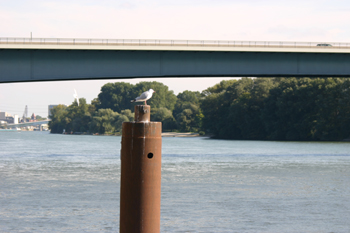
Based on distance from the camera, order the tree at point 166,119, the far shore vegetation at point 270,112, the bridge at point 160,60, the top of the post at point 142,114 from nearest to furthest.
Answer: the top of the post at point 142,114 < the bridge at point 160,60 < the far shore vegetation at point 270,112 < the tree at point 166,119

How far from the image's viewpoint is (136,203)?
231 inches

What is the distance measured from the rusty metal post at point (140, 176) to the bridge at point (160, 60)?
32440 mm

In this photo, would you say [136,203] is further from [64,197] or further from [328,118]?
[328,118]

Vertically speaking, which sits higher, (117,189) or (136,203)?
(136,203)

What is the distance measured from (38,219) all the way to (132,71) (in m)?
24.0

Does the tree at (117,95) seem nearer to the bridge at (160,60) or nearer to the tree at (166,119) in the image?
the tree at (166,119)

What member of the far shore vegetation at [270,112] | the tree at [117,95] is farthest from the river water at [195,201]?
the tree at [117,95]

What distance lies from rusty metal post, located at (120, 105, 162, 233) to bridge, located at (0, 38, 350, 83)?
32.4 metres

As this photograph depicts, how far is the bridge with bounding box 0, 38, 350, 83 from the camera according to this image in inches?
1467

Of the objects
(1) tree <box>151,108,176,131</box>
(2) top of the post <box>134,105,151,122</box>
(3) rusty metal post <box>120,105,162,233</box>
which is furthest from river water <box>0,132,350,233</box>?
(1) tree <box>151,108,176,131</box>

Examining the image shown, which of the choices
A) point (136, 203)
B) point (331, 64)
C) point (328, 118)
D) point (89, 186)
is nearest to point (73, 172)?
point (89, 186)

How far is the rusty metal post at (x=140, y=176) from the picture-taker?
577 cm

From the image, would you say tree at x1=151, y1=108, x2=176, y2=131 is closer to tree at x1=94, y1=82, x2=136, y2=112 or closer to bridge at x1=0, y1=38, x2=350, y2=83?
tree at x1=94, y1=82, x2=136, y2=112

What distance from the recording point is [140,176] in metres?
5.79
